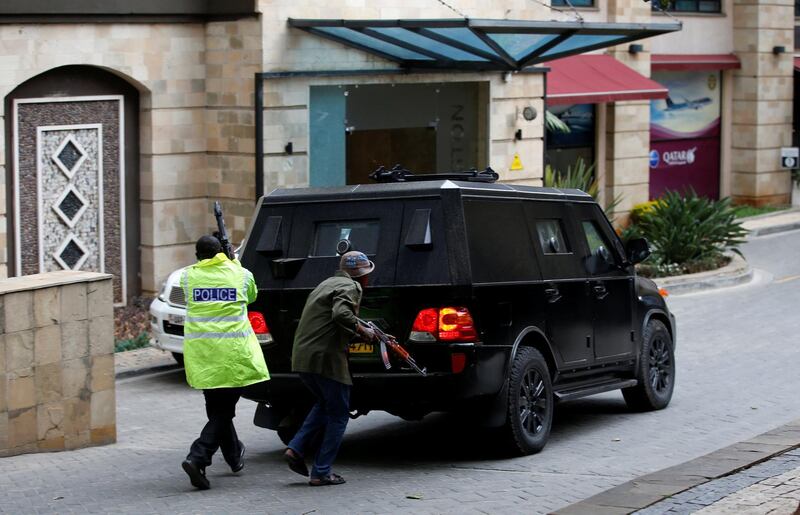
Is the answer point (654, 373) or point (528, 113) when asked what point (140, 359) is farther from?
point (528, 113)

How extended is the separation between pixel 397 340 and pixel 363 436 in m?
1.97

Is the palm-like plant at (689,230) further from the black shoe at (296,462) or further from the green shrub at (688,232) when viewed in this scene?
the black shoe at (296,462)

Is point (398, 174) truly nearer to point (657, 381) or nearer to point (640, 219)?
point (657, 381)

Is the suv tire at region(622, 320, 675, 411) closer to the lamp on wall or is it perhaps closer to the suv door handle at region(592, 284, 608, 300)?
the suv door handle at region(592, 284, 608, 300)

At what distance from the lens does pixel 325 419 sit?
9.89 m

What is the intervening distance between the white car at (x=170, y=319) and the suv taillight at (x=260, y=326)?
3.80 meters

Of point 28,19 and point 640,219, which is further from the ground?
point 28,19

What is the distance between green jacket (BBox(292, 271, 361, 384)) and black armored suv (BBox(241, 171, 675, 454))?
22.1 inches

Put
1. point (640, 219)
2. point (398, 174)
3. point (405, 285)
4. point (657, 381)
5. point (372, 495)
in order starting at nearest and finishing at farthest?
point (372, 495) → point (405, 285) → point (398, 174) → point (657, 381) → point (640, 219)

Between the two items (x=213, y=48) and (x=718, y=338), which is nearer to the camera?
(x=718, y=338)

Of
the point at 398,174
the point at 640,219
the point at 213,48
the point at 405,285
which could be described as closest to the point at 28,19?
the point at 213,48

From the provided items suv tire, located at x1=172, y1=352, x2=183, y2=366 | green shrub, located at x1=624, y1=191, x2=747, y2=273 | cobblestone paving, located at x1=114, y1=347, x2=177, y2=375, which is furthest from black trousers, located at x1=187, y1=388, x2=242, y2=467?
green shrub, located at x1=624, y1=191, x2=747, y2=273

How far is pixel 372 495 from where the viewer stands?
376 inches

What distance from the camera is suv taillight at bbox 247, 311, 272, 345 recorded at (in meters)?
10.6
